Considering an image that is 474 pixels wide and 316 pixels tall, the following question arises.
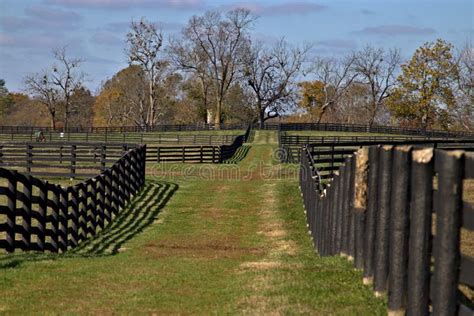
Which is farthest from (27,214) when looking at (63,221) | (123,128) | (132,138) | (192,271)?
(123,128)

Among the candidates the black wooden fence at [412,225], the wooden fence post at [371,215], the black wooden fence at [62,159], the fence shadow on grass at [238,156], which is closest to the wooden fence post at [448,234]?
the black wooden fence at [412,225]

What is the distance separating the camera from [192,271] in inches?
378

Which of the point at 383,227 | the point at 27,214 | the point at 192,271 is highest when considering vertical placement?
the point at 383,227

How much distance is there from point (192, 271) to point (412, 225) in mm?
4777

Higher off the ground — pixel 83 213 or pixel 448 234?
pixel 448 234

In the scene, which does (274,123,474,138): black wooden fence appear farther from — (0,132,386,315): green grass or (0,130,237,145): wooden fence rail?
(0,132,386,315): green grass

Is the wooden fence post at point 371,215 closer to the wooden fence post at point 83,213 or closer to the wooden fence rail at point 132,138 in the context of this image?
the wooden fence post at point 83,213

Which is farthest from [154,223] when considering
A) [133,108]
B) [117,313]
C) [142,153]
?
[133,108]

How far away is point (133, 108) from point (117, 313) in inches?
4563

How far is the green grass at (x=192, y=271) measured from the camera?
6824 mm

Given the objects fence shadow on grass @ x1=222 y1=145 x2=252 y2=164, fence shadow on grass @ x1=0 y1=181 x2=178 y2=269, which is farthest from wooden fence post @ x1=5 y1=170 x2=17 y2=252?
fence shadow on grass @ x1=222 y1=145 x2=252 y2=164

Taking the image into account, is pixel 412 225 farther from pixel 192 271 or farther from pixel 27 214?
pixel 27 214

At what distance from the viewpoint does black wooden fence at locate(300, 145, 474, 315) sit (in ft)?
14.9

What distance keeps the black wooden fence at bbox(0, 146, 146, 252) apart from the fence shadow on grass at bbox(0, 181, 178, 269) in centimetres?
25
